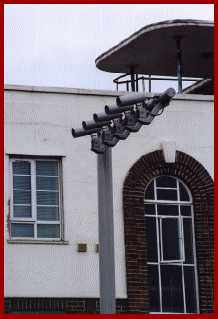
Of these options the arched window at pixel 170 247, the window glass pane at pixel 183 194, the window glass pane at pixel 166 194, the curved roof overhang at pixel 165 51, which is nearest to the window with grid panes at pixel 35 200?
the arched window at pixel 170 247

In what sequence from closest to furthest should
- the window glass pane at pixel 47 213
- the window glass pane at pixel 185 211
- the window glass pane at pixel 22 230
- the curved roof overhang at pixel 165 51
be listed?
the window glass pane at pixel 22 230 → the window glass pane at pixel 47 213 → the window glass pane at pixel 185 211 → the curved roof overhang at pixel 165 51

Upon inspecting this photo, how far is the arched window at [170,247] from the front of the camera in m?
22.1

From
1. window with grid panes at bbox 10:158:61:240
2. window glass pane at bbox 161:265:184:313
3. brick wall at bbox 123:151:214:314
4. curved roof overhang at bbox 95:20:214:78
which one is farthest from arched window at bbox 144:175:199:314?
curved roof overhang at bbox 95:20:214:78

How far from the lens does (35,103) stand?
22.4 m

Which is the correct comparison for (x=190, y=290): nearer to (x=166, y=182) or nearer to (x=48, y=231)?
(x=166, y=182)

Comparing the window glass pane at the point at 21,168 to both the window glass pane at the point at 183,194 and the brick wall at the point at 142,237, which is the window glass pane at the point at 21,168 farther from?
the window glass pane at the point at 183,194

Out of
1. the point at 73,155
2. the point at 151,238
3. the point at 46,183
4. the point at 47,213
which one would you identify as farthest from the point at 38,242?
the point at 151,238

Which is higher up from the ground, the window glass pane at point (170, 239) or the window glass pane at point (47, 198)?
the window glass pane at point (47, 198)

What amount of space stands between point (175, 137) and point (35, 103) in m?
3.47

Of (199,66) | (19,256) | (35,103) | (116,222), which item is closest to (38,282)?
(19,256)

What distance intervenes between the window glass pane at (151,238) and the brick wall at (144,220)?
17 centimetres

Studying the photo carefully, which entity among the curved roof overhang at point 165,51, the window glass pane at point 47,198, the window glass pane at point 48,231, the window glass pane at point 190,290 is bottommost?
the window glass pane at point 190,290

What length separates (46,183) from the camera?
869 inches

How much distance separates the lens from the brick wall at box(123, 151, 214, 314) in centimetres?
2189
